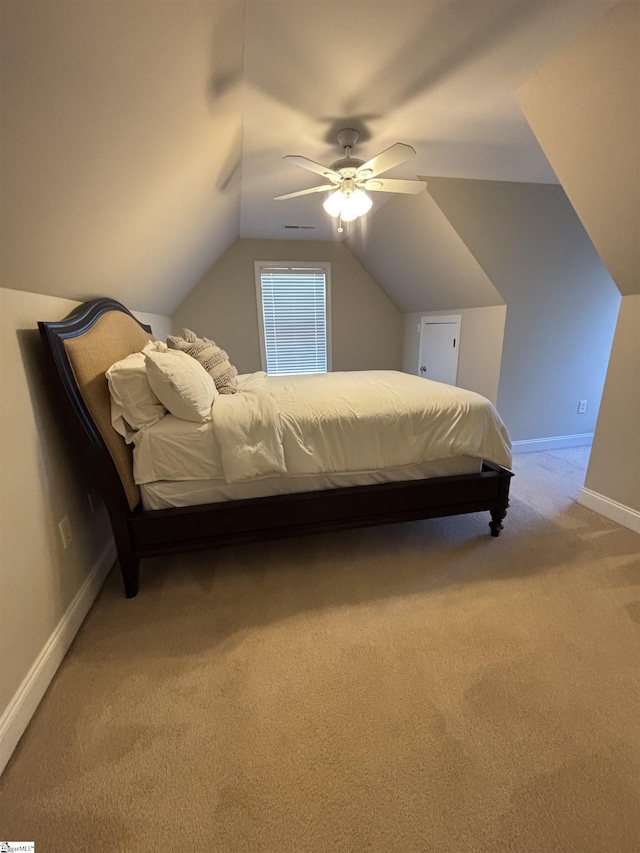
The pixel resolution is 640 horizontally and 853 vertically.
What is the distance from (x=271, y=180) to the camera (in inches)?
108

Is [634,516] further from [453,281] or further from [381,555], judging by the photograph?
[453,281]

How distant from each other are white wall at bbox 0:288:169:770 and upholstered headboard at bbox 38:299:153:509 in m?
0.10

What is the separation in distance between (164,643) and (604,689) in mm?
1699

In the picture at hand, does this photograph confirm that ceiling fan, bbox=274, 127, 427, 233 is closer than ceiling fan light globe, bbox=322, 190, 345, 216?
Yes

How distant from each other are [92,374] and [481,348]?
326 centimetres

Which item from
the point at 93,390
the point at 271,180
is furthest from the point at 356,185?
the point at 93,390

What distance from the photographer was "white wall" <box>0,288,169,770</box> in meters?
1.15

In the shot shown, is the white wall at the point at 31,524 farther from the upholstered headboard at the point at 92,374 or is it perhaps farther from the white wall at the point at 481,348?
the white wall at the point at 481,348

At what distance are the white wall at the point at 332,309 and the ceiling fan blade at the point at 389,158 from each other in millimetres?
2443

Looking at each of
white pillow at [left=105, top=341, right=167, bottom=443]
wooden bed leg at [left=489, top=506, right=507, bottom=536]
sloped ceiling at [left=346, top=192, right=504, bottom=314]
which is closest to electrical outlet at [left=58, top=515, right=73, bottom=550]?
white pillow at [left=105, top=341, right=167, bottom=443]

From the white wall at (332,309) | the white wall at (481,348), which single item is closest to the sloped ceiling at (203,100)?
the white wall at (481,348)

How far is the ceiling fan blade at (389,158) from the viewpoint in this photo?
1.71 metres

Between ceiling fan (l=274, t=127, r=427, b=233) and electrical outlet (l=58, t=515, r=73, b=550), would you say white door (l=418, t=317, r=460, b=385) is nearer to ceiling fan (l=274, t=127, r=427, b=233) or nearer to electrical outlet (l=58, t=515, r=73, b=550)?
ceiling fan (l=274, t=127, r=427, b=233)

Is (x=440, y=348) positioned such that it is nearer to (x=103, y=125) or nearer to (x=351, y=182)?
(x=351, y=182)
